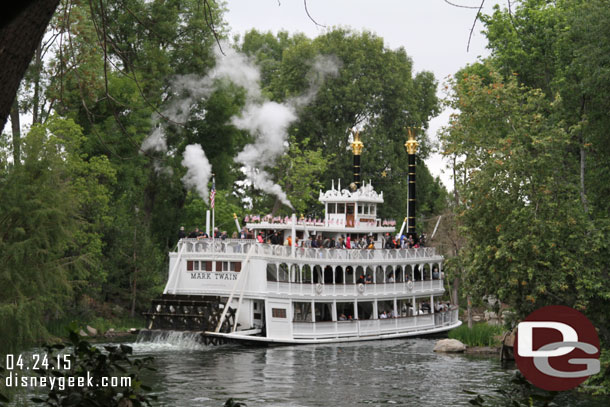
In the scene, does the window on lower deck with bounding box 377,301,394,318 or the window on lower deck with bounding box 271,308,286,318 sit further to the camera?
the window on lower deck with bounding box 377,301,394,318

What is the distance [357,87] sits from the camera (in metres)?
54.3

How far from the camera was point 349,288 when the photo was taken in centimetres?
3528

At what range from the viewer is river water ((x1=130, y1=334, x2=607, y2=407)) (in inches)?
780

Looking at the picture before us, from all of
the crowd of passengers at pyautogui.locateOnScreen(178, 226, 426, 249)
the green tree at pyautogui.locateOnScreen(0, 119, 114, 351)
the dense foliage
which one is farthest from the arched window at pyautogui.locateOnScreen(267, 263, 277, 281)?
the dense foliage

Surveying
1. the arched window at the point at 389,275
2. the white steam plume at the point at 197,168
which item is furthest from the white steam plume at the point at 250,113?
the arched window at the point at 389,275

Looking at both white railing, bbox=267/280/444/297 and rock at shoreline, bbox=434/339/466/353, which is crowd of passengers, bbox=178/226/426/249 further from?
rock at shoreline, bbox=434/339/466/353

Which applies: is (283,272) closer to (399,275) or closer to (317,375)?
(399,275)

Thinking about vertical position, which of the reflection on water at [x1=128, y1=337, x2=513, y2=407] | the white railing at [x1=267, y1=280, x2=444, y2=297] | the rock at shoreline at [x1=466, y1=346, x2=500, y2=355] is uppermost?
the white railing at [x1=267, y1=280, x2=444, y2=297]

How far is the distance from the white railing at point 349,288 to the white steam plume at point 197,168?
10248mm

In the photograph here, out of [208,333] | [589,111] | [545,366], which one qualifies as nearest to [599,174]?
[589,111]

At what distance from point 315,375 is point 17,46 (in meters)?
22.0

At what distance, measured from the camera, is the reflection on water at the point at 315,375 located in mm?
19938

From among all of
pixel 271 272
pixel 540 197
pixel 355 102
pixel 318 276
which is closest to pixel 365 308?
pixel 318 276

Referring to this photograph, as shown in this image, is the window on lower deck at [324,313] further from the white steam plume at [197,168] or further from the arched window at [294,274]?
the white steam plume at [197,168]
